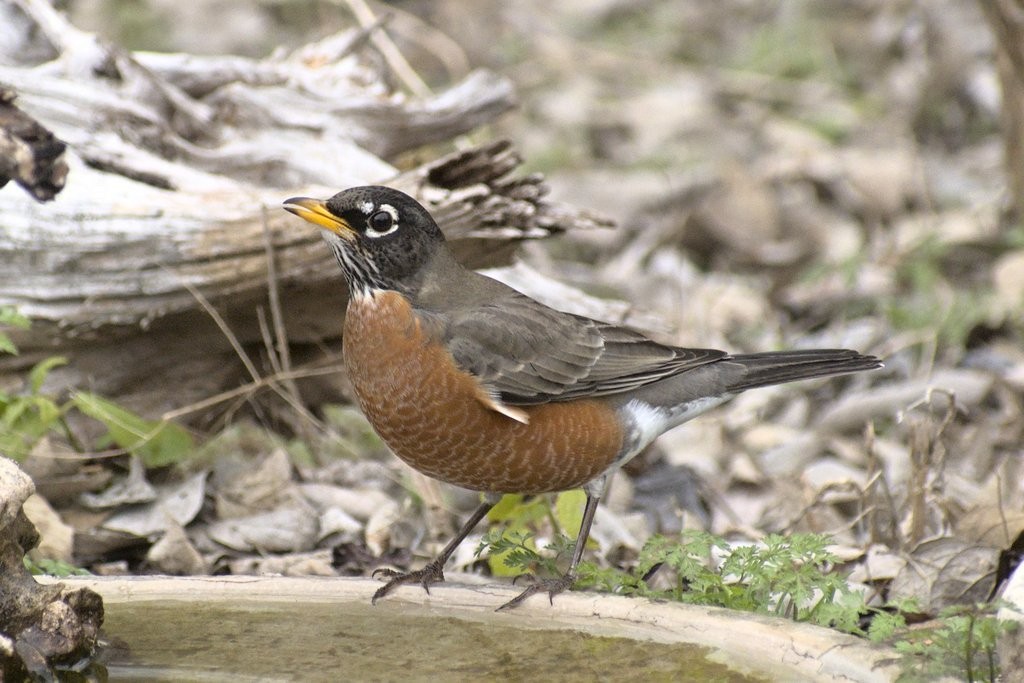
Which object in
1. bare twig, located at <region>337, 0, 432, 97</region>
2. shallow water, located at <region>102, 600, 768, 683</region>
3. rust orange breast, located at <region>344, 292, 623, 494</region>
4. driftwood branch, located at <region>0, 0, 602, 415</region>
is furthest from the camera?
bare twig, located at <region>337, 0, 432, 97</region>

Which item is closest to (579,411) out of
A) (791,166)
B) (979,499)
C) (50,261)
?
(979,499)

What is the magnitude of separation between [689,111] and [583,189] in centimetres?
185

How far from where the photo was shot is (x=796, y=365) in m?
4.70

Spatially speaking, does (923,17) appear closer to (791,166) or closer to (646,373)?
(791,166)

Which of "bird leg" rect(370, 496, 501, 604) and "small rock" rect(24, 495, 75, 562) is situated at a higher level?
"bird leg" rect(370, 496, 501, 604)

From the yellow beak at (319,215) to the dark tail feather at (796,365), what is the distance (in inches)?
60.5

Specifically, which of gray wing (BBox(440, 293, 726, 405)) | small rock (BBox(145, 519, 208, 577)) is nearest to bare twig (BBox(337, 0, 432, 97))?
gray wing (BBox(440, 293, 726, 405))

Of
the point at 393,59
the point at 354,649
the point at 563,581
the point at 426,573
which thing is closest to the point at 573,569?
the point at 563,581

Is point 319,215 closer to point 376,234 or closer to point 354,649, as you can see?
point 376,234

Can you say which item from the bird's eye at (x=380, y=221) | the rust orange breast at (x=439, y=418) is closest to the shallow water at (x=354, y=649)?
the rust orange breast at (x=439, y=418)

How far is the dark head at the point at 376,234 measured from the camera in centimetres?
407

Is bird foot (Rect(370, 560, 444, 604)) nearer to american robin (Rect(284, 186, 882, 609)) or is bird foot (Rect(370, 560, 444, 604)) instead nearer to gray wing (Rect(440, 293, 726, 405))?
american robin (Rect(284, 186, 882, 609))

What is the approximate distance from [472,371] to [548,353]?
38cm

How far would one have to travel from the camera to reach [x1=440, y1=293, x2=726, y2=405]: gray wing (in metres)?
4.10
